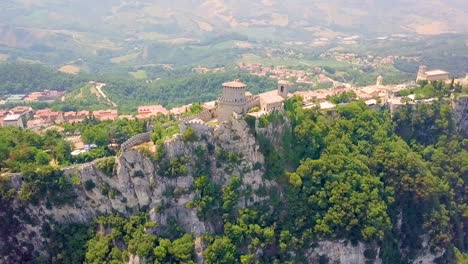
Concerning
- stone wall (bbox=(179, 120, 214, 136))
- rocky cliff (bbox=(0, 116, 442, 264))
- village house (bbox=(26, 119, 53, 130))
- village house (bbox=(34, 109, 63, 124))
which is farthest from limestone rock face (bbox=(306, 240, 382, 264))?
village house (bbox=(34, 109, 63, 124))

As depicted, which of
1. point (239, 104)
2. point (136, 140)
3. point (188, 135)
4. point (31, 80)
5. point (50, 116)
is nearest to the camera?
point (188, 135)

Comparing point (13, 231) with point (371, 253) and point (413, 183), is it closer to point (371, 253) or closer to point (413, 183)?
point (371, 253)

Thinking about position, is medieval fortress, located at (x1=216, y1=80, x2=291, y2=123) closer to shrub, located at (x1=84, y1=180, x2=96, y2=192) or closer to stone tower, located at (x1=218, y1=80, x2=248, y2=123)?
stone tower, located at (x1=218, y1=80, x2=248, y2=123)

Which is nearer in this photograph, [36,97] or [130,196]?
[130,196]

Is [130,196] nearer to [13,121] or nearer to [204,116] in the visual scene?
[204,116]

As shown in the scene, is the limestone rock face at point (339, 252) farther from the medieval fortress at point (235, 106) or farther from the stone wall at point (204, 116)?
the stone wall at point (204, 116)

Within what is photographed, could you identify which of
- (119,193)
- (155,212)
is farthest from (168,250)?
(119,193)

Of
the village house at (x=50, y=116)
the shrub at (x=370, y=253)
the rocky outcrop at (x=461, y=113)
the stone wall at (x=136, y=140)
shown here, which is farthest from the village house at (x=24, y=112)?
the rocky outcrop at (x=461, y=113)

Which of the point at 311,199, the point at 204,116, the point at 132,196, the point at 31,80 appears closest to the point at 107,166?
the point at 132,196

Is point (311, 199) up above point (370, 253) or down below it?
above
